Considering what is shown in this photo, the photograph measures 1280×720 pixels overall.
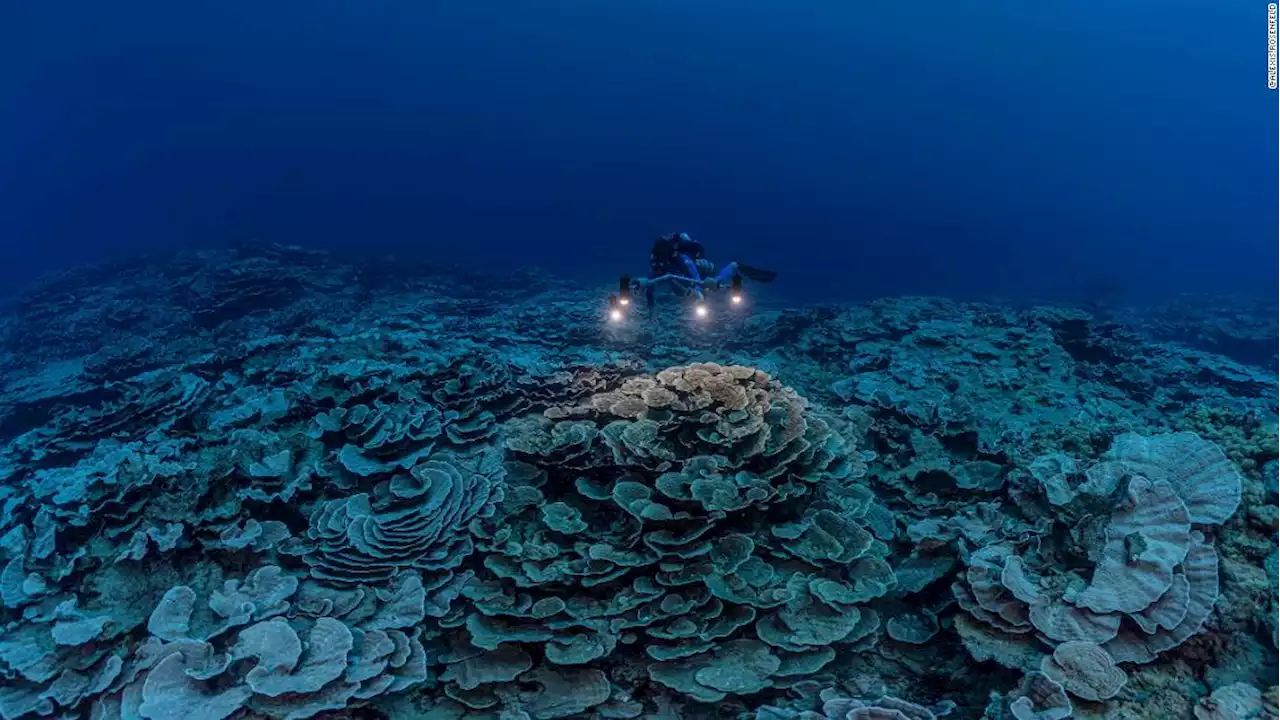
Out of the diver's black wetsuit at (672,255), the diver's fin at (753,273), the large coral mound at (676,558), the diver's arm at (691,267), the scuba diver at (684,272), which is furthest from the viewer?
the diver's black wetsuit at (672,255)

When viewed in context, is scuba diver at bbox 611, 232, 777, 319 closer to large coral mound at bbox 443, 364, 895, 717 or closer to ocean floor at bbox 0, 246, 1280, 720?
ocean floor at bbox 0, 246, 1280, 720

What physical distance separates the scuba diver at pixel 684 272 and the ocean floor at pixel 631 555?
8.91 feet

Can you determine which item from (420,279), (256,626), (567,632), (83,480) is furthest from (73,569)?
(420,279)

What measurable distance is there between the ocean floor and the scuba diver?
2.72m

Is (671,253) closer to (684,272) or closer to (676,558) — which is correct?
(684,272)

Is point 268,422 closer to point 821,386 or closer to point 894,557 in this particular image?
point 894,557

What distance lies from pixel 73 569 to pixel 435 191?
129 metres

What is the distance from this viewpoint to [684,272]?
12367 millimetres

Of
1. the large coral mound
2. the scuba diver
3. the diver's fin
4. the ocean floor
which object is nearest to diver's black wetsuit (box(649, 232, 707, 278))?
the scuba diver

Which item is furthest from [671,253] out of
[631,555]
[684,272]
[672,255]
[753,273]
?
[631,555]

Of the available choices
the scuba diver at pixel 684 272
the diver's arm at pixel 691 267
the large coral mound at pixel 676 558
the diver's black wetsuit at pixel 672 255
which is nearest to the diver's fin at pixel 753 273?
the scuba diver at pixel 684 272

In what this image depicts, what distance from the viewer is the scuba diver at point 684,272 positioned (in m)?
11.2

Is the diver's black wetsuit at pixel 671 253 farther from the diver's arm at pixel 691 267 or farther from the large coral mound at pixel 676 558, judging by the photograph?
the large coral mound at pixel 676 558

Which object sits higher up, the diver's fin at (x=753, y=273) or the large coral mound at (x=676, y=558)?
the diver's fin at (x=753, y=273)
